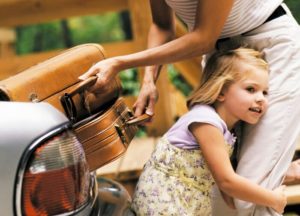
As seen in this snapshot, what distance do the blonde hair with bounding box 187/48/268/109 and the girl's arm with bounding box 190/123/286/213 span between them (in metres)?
0.13

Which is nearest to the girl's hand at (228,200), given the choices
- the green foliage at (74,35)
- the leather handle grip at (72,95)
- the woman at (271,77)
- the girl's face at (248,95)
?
the woman at (271,77)

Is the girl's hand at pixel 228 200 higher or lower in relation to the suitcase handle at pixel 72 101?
lower

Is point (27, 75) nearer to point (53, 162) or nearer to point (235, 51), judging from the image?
point (53, 162)

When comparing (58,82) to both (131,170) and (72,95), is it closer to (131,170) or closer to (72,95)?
(72,95)

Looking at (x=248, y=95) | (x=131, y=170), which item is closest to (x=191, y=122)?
(x=248, y=95)

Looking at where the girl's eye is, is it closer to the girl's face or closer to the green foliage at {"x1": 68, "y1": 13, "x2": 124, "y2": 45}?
the girl's face

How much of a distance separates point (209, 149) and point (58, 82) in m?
0.50

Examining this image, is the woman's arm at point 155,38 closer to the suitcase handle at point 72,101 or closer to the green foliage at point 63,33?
the suitcase handle at point 72,101

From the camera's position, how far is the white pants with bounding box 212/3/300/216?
5.44 ft

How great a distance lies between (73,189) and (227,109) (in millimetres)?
Result: 688

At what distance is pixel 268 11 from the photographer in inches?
66.4

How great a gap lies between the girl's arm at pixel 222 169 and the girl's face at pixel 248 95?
0.43ft

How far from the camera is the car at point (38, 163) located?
3.50 feet

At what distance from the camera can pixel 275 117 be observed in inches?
65.3
